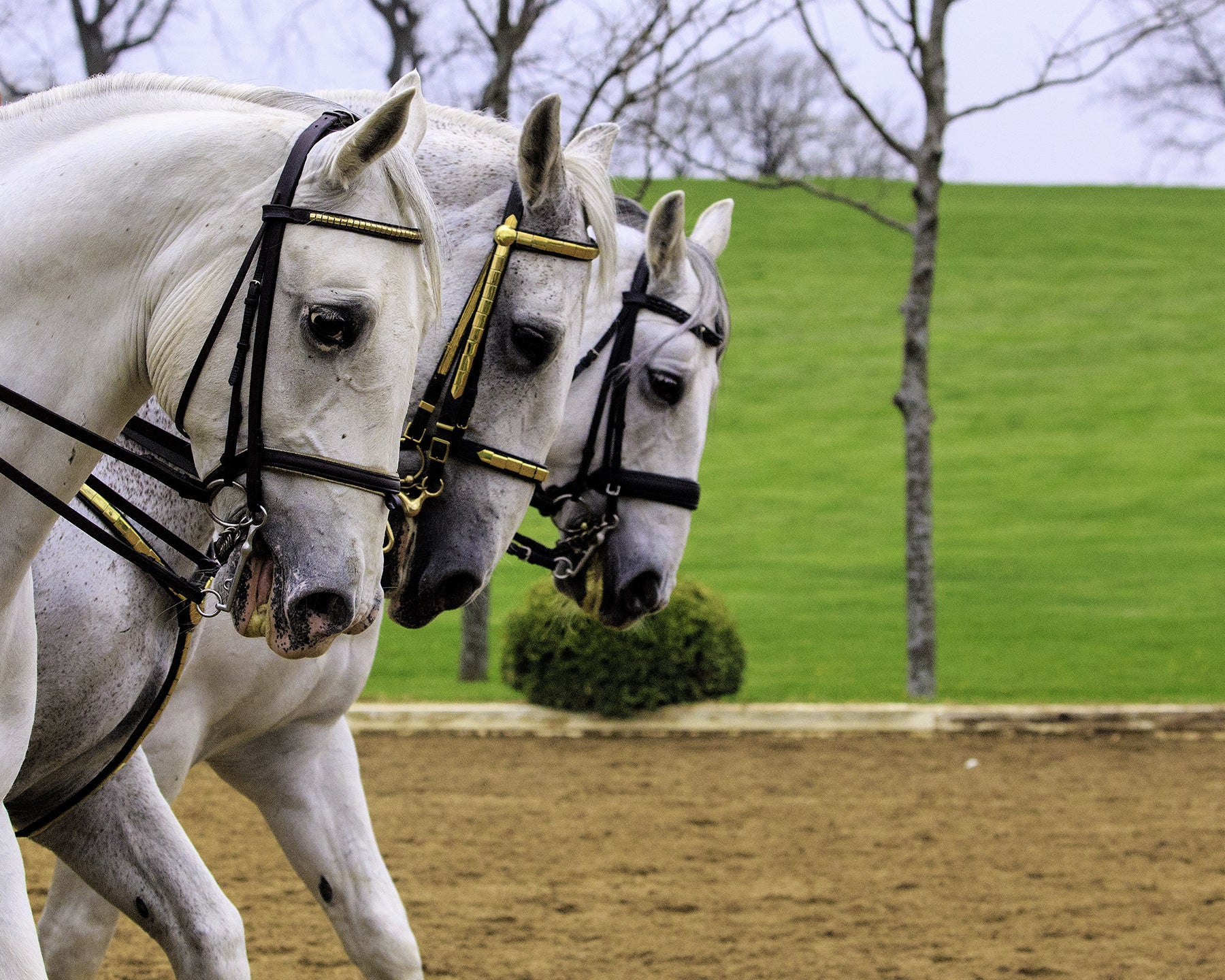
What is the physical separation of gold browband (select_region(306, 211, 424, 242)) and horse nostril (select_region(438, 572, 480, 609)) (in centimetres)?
117

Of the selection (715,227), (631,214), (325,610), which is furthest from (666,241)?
(325,610)

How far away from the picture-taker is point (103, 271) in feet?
7.23

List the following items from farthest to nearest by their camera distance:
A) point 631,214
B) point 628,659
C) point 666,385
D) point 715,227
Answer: point 628,659 → point 715,227 → point 631,214 → point 666,385

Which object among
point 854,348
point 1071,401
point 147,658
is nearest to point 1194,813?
point 147,658

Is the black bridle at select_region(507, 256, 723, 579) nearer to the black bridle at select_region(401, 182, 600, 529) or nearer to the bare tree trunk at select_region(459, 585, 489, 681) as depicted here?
the black bridle at select_region(401, 182, 600, 529)

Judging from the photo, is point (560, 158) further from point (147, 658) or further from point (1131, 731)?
point (1131, 731)

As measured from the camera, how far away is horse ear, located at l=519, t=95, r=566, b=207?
3232mm

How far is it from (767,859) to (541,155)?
4227 millimetres

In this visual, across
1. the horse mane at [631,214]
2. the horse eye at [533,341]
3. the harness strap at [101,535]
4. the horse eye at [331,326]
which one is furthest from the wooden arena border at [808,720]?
the horse eye at [331,326]

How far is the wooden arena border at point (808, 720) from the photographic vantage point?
9594 millimetres

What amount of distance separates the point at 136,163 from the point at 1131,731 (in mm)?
8729

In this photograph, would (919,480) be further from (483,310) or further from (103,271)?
(103,271)

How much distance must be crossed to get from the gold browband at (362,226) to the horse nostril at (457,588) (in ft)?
3.84

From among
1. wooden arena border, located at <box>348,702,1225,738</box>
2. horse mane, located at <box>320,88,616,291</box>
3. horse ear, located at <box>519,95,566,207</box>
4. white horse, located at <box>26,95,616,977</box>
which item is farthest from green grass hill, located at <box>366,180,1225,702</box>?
horse ear, located at <box>519,95,566,207</box>
